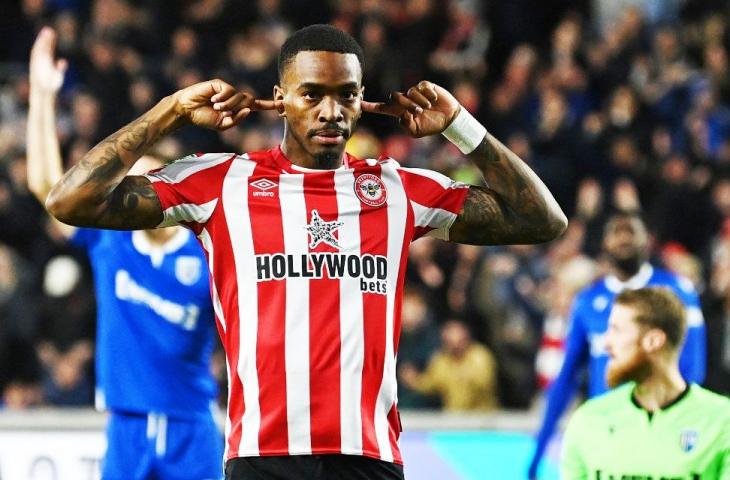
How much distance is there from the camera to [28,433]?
284 inches

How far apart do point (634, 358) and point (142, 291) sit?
81.5 inches

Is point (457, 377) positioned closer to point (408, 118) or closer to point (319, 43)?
point (408, 118)

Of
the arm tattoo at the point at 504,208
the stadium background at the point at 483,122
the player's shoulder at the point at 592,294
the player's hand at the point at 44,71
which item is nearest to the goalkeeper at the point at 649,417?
the arm tattoo at the point at 504,208

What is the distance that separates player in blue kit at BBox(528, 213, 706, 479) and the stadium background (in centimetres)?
121

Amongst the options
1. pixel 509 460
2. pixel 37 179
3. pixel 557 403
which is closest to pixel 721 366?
pixel 509 460

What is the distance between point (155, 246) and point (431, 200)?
209cm

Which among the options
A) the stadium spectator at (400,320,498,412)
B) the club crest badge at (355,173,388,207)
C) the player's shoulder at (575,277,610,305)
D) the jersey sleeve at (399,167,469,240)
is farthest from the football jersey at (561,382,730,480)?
the stadium spectator at (400,320,498,412)

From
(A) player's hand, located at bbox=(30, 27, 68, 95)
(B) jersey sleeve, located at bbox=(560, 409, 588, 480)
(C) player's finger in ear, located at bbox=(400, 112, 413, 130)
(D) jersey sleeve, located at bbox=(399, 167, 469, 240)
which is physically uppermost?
(A) player's hand, located at bbox=(30, 27, 68, 95)

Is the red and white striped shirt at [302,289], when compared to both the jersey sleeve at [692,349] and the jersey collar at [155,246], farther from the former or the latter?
the jersey sleeve at [692,349]

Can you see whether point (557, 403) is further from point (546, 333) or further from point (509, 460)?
point (546, 333)

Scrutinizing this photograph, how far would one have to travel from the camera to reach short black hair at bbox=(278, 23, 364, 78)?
3787 millimetres

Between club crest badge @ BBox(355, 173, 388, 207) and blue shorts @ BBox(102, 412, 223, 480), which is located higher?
club crest badge @ BBox(355, 173, 388, 207)

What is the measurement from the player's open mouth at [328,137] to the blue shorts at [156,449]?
2228 millimetres

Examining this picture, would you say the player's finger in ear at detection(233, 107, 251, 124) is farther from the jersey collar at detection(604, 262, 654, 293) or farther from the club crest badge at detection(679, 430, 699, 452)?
the jersey collar at detection(604, 262, 654, 293)
